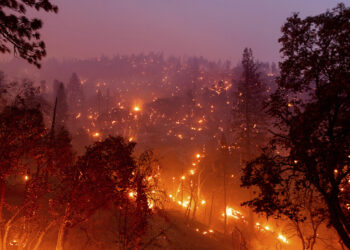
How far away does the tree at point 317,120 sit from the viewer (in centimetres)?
800

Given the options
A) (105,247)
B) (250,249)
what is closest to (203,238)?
(250,249)

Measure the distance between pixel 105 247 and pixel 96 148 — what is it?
1105 cm

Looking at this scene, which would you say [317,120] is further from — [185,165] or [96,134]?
[96,134]

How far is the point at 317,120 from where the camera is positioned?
27.3 feet

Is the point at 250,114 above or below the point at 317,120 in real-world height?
above

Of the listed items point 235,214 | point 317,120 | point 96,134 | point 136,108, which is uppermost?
point 136,108

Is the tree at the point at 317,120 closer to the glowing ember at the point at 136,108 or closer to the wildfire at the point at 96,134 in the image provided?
the wildfire at the point at 96,134

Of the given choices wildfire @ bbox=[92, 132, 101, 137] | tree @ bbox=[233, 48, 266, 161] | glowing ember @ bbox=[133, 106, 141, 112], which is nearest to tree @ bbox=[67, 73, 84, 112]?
glowing ember @ bbox=[133, 106, 141, 112]

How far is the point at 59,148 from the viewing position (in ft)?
60.1

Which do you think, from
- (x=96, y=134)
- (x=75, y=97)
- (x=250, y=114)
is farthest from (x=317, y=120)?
(x=75, y=97)

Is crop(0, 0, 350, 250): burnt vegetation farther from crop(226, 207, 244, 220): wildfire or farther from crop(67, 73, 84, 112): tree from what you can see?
crop(67, 73, 84, 112): tree

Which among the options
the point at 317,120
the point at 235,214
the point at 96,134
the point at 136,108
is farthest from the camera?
the point at 136,108

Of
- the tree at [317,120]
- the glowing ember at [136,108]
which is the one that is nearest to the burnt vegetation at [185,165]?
the tree at [317,120]

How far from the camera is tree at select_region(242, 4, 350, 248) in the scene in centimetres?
800
